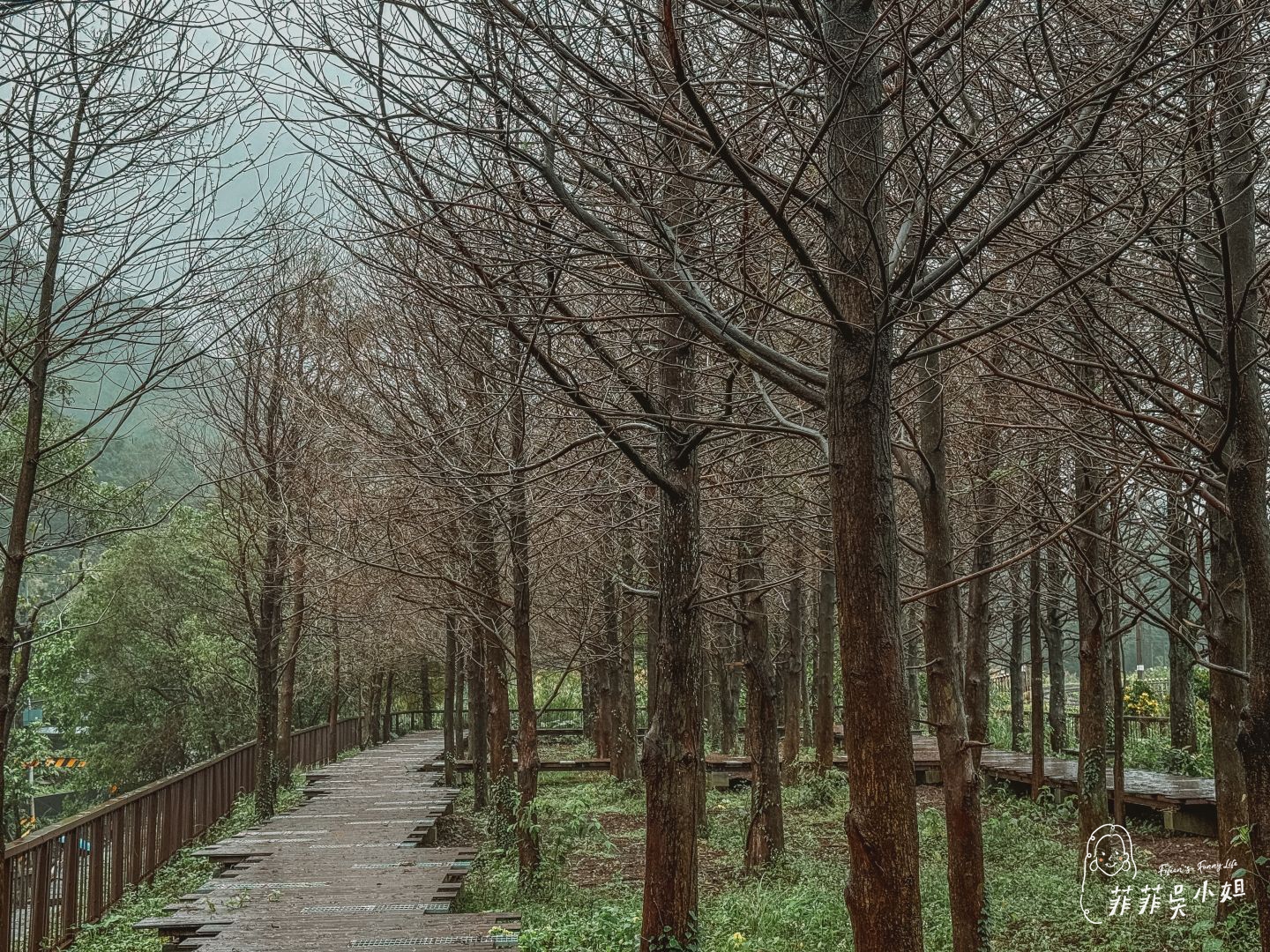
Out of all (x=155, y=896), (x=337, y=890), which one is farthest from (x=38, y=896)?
(x=155, y=896)

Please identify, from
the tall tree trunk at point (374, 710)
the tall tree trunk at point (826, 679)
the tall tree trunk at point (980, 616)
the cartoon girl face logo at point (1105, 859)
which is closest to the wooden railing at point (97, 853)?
the tall tree trunk at point (980, 616)

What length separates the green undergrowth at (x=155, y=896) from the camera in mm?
9562

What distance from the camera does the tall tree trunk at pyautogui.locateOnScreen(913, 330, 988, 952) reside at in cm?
760

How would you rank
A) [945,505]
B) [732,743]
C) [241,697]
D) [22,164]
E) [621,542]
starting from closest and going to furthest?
[22,164], [945,505], [621,542], [732,743], [241,697]

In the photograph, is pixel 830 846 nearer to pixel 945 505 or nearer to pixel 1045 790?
pixel 1045 790

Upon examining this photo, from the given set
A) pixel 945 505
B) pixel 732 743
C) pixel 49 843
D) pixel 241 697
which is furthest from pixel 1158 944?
pixel 241 697

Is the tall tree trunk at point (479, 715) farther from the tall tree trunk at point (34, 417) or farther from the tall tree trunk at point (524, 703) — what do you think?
the tall tree trunk at point (34, 417)

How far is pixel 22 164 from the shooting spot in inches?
218

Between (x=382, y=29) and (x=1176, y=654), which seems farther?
(x=1176, y=654)

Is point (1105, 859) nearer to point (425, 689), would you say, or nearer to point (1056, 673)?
point (1056, 673)

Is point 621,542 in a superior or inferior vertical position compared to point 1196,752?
superior

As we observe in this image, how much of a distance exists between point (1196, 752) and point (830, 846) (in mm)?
8116

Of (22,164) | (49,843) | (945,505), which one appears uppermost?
(22,164)

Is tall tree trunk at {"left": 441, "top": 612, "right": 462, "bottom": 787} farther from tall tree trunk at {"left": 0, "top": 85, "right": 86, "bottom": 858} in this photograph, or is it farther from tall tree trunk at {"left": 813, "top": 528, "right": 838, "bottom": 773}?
tall tree trunk at {"left": 0, "top": 85, "right": 86, "bottom": 858}
